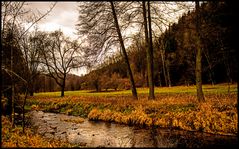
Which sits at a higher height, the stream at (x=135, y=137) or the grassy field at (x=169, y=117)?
the grassy field at (x=169, y=117)

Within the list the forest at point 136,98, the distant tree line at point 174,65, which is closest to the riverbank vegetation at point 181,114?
the forest at point 136,98

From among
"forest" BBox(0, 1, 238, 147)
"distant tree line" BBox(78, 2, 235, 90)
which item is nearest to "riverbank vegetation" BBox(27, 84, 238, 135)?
"forest" BBox(0, 1, 238, 147)

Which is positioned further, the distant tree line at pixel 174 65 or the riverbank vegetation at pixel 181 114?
the distant tree line at pixel 174 65

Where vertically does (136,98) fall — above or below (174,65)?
below

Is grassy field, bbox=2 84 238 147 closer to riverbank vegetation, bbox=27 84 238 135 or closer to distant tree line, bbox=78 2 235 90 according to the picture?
riverbank vegetation, bbox=27 84 238 135

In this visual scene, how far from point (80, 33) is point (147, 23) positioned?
19.2 feet

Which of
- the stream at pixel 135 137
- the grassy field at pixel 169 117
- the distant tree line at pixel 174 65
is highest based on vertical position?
the distant tree line at pixel 174 65

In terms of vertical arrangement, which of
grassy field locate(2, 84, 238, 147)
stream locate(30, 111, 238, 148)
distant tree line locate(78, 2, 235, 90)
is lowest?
stream locate(30, 111, 238, 148)

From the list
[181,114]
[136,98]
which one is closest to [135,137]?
[181,114]

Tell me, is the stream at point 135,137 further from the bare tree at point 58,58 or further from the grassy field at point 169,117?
the bare tree at point 58,58

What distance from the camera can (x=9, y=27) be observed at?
1448cm

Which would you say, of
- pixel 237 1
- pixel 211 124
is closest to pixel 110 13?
pixel 237 1

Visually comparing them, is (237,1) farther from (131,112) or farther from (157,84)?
(157,84)

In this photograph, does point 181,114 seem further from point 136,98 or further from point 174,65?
point 174,65
